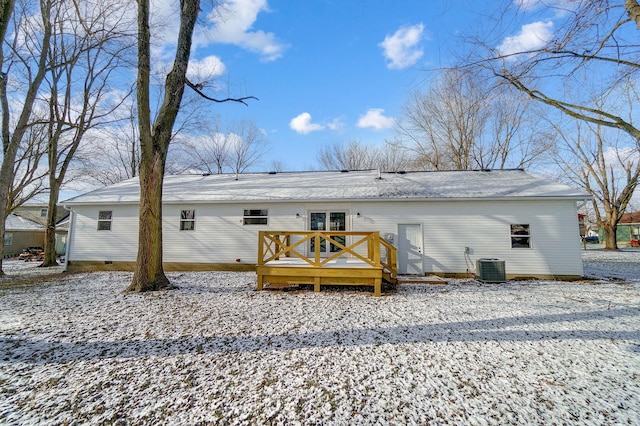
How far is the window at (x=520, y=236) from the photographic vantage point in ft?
31.6

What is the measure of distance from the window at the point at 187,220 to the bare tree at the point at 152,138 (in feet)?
13.6

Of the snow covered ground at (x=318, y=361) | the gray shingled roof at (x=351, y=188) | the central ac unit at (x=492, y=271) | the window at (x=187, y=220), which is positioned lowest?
the snow covered ground at (x=318, y=361)

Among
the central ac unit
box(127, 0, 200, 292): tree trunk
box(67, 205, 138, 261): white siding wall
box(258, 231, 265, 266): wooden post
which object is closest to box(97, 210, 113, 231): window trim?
box(67, 205, 138, 261): white siding wall

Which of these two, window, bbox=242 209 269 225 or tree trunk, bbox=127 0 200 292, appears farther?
window, bbox=242 209 269 225

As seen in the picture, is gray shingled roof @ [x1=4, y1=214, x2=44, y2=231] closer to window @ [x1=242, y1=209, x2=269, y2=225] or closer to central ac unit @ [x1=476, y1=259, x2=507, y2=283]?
window @ [x1=242, y1=209, x2=269, y2=225]

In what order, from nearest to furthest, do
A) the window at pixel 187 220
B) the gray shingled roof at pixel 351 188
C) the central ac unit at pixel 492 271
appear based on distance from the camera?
the central ac unit at pixel 492 271, the gray shingled roof at pixel 351 188, the window at pixel 187 220

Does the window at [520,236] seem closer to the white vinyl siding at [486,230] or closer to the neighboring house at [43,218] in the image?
the white vinyl siding at [486,230]

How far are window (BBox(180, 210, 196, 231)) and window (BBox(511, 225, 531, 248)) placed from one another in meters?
12.1

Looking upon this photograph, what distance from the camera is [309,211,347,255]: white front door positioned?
1041 cm

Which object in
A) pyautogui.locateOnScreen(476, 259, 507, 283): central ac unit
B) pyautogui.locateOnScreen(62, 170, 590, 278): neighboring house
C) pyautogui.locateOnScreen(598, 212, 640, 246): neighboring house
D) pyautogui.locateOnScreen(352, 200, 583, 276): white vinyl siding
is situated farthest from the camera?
pyautogui.locateOnScreen(598, 212, 640, 246): neighboring house

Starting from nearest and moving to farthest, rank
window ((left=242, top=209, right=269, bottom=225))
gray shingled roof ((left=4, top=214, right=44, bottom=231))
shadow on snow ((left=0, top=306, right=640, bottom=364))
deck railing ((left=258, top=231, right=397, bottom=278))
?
shadow on snow ((left=0, top=306, right=640, bottom=364)) < deck railing ((left=258, top=231, right=397, bottom=278)) < window ((left=242, top=209, right=269, bottom=225)) < gray shingled roof ((left=4, top=214, right=44, bottom=231))

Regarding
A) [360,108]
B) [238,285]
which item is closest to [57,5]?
[360,108]

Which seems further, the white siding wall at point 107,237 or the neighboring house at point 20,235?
the neighboring house at point 20,235

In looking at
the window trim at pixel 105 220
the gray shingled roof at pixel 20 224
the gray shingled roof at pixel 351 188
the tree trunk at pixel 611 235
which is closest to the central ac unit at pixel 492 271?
the gray shingled roof at pixel 351 188
